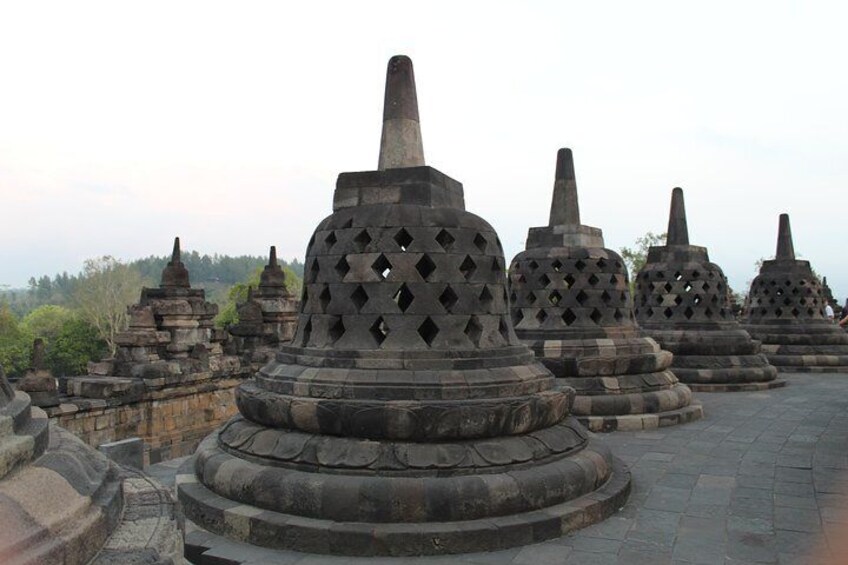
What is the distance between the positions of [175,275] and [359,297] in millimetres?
6981

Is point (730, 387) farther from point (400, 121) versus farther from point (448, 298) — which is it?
point (400, 121)

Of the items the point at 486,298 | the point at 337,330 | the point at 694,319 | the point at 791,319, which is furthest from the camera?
the point at 791,319

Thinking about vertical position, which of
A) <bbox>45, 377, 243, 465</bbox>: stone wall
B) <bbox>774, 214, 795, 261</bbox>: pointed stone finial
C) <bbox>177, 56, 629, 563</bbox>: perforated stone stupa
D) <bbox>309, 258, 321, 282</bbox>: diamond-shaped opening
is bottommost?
<bbox>45, 377, 243, 465</bbox>: stone wall

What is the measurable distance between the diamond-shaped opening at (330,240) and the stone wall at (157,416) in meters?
5.13

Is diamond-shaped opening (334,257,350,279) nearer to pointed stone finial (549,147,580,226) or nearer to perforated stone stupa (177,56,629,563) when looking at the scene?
perforated stone stupa (177,56,629,563)

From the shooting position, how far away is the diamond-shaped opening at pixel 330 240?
568 cm

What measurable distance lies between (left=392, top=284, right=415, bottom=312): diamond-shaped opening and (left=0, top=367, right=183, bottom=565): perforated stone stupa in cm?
277

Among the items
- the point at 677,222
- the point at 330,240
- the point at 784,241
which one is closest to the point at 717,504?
the point at 330,240

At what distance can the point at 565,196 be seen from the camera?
10.2 m

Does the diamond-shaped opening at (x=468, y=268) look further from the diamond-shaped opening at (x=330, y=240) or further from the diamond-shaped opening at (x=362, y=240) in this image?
the diamond-shaped opening at (x=330, y=240)

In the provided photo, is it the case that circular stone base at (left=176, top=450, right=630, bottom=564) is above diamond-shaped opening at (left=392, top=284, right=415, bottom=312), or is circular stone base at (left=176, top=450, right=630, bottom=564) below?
below

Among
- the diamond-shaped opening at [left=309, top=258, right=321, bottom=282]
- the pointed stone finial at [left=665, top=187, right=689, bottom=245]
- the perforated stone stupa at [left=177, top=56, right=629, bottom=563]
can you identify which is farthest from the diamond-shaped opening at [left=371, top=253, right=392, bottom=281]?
the pointed stone finial at [left=665, top=187, right=689, bottom=245]

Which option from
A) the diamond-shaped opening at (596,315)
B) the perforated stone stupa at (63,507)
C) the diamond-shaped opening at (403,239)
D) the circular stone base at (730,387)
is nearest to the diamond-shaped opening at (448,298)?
the diamond-shaped opening at (403,239)

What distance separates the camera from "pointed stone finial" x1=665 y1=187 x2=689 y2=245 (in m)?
13.3
